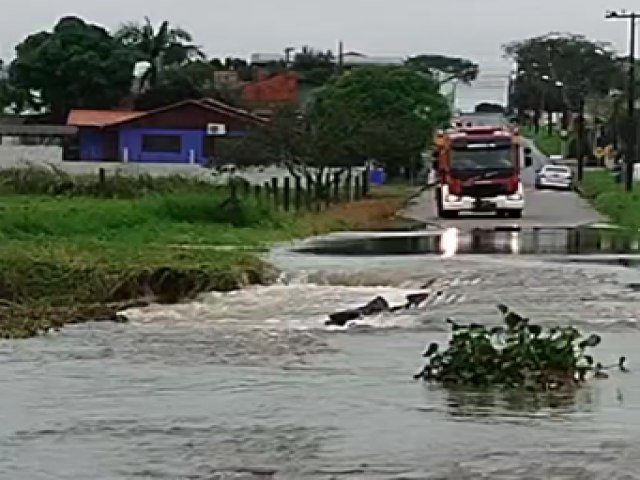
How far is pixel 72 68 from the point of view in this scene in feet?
321

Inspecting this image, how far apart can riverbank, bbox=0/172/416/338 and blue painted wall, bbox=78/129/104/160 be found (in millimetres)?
39657

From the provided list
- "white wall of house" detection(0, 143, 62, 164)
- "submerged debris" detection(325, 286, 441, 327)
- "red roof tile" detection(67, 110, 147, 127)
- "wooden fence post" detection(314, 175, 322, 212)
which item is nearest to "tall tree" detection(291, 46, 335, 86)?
"red roof tile" detection(67, 110, 147, 127)

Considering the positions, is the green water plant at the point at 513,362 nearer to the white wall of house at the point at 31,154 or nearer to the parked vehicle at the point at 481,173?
the parked vehicle at the point at 481,173

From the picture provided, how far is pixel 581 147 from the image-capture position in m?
89.6

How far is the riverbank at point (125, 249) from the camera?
24906 mm

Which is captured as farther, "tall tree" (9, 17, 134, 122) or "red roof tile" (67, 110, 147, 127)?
"tall tree" (9, 17, 134, 122)

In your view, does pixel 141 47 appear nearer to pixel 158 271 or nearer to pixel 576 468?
pixel 158 271

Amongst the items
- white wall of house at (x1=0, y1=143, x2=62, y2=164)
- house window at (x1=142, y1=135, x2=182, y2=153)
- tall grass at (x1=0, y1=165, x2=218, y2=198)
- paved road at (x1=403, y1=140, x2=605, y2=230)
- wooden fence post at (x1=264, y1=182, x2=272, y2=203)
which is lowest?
paved road at (x1=403, y1=140, x2=605, y2=230)

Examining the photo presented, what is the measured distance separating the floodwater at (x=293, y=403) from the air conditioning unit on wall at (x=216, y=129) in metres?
58.3

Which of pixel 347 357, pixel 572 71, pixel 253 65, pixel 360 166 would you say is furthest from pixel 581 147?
pixel 347 357

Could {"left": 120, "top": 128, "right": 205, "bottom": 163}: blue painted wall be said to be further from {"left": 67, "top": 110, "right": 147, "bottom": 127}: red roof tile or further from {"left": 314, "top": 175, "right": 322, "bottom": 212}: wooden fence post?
{"left": 314, "top": 175, "right": 322, "bottom": 212}: wooden fence post

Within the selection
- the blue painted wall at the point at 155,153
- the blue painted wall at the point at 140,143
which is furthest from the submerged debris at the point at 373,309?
the blue painted wall at the point at 155,153

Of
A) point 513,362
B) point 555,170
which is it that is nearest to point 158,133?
point 555,170

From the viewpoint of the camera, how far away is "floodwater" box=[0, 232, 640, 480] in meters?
11.8
